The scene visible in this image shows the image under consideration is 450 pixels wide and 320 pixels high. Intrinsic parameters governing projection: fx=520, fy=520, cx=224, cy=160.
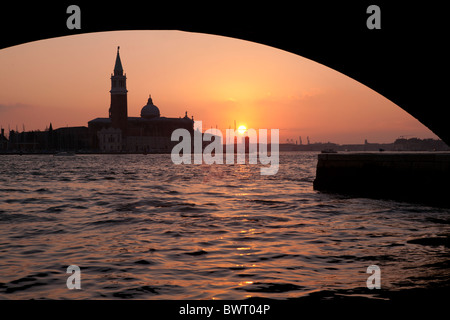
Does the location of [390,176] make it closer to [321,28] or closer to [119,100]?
[321,28]

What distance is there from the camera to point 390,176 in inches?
815

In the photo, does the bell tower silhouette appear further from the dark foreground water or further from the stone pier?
the dark foreground water

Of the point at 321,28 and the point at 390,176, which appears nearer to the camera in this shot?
the point at 321,28

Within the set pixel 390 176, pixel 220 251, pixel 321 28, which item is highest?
pixel 321 28

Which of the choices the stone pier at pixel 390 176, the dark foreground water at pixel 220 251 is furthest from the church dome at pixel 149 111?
the dark foreground water at pixel 220 251

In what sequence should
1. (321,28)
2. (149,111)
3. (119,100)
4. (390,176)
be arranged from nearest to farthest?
(321,28) → (390,176) → (119,100) → (149,111)

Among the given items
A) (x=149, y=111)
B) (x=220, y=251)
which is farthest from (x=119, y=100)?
(x=220, y=251)

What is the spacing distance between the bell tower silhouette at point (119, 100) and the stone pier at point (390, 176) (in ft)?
430

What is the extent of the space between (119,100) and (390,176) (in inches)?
5381

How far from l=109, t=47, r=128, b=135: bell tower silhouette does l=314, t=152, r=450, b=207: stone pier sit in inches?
5163

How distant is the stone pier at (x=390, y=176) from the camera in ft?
59.6

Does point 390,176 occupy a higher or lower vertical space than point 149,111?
lower

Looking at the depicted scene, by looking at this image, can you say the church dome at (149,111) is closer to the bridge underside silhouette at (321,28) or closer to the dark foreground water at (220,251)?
the dark foreground water at (220,251)

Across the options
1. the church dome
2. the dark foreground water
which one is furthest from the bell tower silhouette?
the dark foreground water
